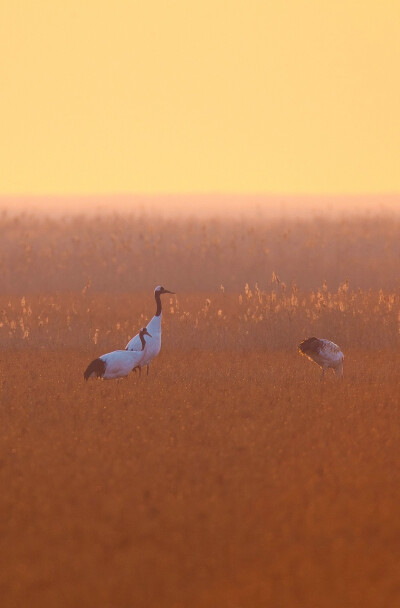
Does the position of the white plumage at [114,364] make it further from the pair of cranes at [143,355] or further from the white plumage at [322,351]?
the white plumage at [322,351]

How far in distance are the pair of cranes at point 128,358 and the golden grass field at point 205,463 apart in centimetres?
27

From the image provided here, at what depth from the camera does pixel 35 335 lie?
20703 millimetres

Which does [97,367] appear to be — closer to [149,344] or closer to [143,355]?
[143,355]

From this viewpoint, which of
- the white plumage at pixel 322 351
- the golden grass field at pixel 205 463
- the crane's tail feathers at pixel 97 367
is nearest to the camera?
the golden grass field at pixel 205 463

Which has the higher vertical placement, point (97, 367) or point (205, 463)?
point (205, 463)

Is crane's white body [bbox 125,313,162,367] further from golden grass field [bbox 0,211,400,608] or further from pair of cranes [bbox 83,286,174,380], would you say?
golden grass field [bbox 0,211,400,608]

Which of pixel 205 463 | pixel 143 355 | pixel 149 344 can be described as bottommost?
pixel 143 355

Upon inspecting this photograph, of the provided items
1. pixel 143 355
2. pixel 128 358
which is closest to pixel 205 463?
pixel 128 358

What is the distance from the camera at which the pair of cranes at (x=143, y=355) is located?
1534 centimetres

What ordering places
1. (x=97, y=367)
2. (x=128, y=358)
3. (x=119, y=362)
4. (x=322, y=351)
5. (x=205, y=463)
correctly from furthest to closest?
(x=322, y=351) < (x=128, y=358) < (x=119, y=362) < (x=97, y=367) < (x=205, y=463)

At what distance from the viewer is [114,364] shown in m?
15.3

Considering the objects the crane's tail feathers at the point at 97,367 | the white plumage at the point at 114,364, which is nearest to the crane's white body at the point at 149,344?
the white plumage at the point at 114,364

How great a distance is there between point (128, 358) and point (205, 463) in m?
4.56

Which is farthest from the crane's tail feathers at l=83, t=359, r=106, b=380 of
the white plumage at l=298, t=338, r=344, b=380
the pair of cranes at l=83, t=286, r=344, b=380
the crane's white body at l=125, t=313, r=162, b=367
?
the white plumage at l=298, t=338, r=344, b=380
